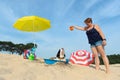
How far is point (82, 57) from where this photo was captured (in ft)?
31.5

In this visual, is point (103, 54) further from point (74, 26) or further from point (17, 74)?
point (17, 74)

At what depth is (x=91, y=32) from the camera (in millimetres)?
7426

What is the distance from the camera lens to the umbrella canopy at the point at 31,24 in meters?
9.78

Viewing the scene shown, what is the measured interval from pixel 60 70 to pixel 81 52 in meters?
3.23

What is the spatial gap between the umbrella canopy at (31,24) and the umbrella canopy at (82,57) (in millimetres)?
1641

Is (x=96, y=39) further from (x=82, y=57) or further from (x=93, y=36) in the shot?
(x=82, y=57)

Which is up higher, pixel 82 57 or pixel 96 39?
pixel 96 39

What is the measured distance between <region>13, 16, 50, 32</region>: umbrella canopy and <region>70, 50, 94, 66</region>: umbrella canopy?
1.64 meters

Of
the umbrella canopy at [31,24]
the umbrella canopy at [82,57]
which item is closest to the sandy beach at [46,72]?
the umbrella canopy at [82,57]

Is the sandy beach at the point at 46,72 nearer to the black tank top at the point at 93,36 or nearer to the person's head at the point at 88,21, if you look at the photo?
the black tank top at the point at 93,36

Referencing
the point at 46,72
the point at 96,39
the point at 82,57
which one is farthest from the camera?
the point at 82,57

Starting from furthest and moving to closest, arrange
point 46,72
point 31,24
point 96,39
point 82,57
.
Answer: point 31,24 < point 82,57 < point 96,39 < point 46,72

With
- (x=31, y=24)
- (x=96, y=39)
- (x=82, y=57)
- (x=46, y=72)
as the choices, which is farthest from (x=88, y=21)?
(x=31, y=24)

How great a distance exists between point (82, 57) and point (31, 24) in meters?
2.42
